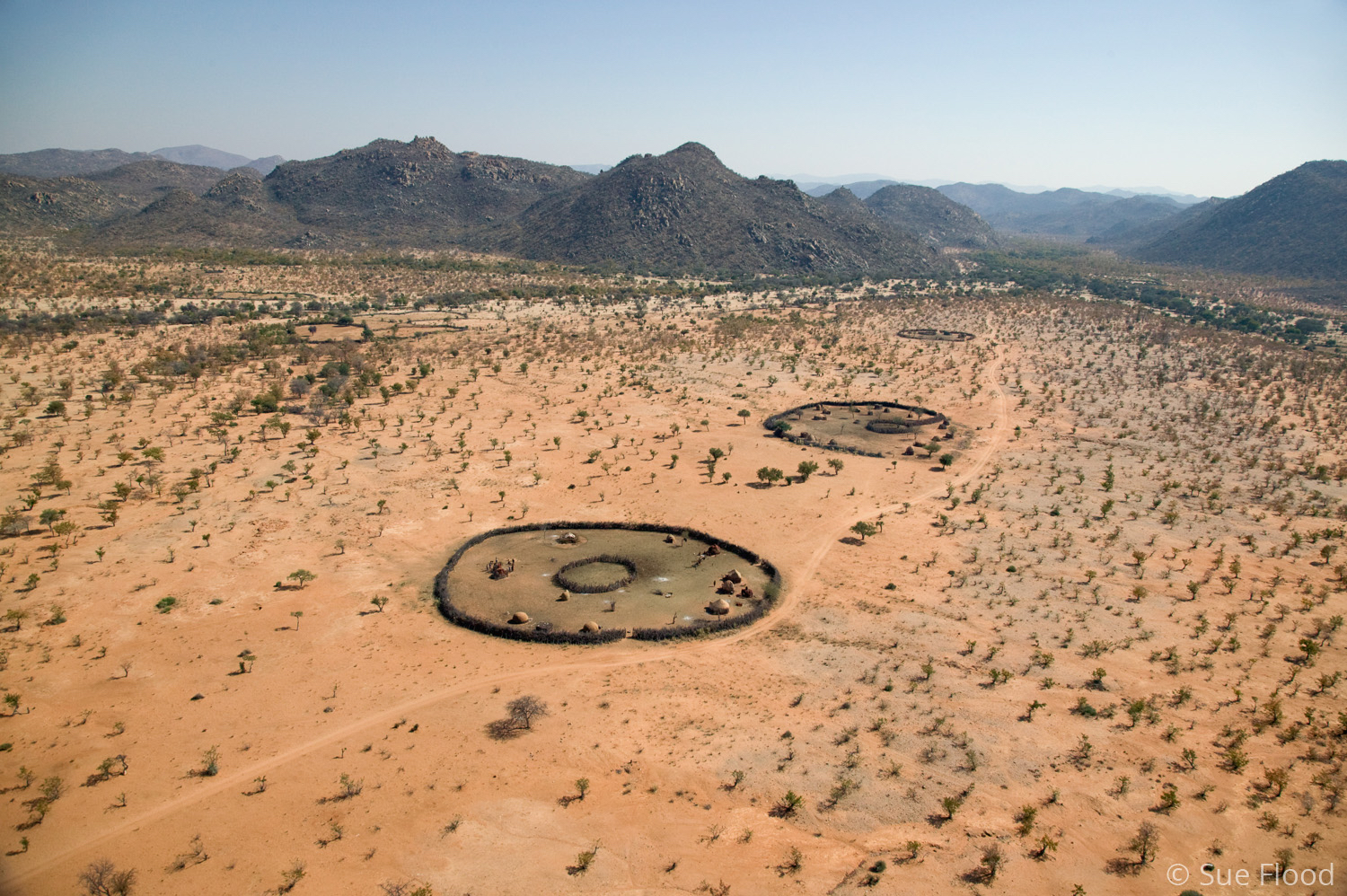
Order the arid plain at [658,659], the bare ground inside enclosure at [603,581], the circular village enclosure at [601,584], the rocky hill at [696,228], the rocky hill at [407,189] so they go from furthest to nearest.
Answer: the rocky hill at [407,189]
the rocky hill at [696,228]
the bare ground inside enclosure at [603,581]
the circular village enclosure at [601,584]
the arid plain at [658,659]

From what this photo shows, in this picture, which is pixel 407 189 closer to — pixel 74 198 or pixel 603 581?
pixel 74 198

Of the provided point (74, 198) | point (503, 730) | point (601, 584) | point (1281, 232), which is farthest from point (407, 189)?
point (1281, 232)

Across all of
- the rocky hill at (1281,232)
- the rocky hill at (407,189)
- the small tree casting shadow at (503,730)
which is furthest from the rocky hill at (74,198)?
the rocky hill at (1281,232)

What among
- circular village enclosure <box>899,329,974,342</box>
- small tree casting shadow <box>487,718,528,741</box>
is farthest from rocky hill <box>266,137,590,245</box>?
small tree casting shadow <box>487,718,528,741</box>

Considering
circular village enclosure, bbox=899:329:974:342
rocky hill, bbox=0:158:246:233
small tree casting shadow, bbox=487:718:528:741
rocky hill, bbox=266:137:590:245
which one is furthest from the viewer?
rocky hill, bbox=266:137:590:245

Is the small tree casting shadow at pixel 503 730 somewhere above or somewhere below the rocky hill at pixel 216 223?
below

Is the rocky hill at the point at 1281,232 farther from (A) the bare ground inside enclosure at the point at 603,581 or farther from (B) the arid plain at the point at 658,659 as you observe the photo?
(A) the bare ground inside enclosure at the point at 603,581

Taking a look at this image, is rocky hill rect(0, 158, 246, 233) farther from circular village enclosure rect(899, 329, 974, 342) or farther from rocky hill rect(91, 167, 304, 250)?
circular village enclosure rect(899, 329, 974, 342)

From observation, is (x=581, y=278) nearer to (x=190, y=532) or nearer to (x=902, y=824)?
(x=190, y=532)
